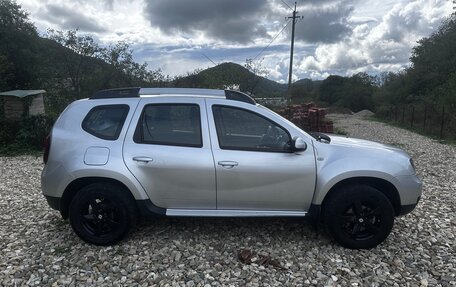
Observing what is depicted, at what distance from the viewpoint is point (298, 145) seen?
11.8ft

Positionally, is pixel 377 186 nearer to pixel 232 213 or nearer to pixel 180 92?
pixel 232 213

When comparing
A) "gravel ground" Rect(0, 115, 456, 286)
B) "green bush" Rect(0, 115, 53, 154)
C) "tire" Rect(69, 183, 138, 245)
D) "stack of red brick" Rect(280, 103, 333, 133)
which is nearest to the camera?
"gravel ground" Rect(0, 115, 456, 286)

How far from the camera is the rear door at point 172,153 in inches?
145

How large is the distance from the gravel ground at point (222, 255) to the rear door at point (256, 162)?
522 millimetres

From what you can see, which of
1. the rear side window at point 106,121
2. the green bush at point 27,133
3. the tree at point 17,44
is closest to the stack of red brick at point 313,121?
the green bush at point 27,133

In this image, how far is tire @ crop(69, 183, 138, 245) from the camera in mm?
3732

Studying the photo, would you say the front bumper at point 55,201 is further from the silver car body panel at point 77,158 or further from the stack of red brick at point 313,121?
the stack of red brick at point 313,121

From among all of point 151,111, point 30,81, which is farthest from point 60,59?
point 151,111

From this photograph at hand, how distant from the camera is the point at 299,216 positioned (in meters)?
3.79

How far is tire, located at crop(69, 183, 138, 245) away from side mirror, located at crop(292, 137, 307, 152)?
1835 millimetres

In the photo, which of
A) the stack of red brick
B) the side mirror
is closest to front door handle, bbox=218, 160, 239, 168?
the side mirror

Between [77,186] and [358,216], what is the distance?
3.09m

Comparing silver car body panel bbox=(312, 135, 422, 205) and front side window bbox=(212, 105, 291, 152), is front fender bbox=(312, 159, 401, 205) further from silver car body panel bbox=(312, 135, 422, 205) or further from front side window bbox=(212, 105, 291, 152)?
front side window bbox=(212, 105, 291, 152)

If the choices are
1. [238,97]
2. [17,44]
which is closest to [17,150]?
[17,44]
